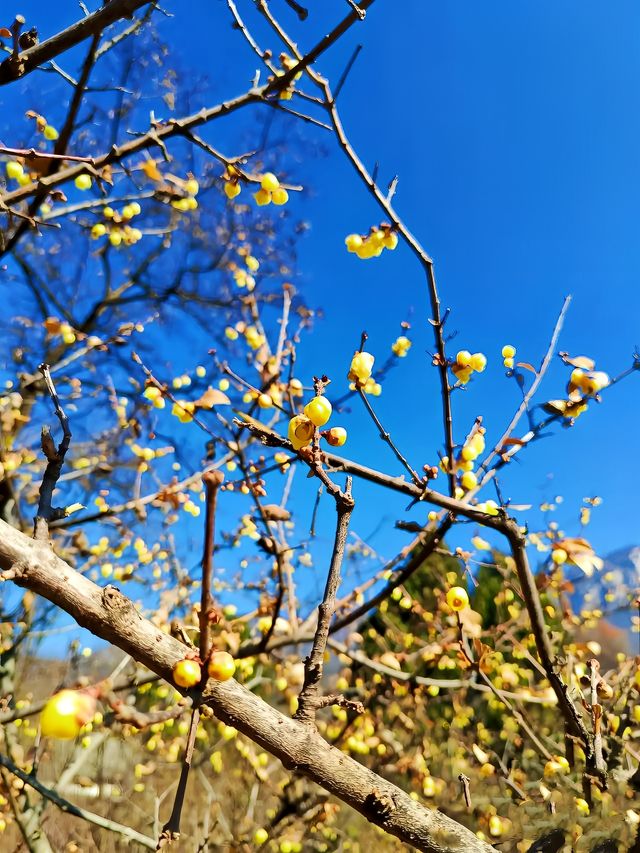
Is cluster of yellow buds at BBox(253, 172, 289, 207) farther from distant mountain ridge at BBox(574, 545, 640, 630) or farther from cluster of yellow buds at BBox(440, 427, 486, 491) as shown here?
distant mountain ridge at BBox(574, 545, 640, 630)

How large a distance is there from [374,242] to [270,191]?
2.69 feet

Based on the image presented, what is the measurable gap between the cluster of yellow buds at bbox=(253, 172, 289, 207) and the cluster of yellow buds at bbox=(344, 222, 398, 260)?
2.01ft

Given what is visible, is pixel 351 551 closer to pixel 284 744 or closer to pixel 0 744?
pixel 0 744

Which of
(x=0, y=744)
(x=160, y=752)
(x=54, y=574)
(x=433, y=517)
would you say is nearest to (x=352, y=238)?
(x=433, y=517)

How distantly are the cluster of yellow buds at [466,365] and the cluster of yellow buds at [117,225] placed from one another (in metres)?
3.65

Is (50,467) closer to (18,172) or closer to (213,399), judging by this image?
(213,399)

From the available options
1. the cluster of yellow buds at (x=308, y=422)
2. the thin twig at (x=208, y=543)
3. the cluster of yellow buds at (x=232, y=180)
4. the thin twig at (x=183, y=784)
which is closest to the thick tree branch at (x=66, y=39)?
the cluster of yellow buds at (x=232, y=180)

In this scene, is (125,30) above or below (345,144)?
above

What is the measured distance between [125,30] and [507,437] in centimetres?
398

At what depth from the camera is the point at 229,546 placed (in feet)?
16.1

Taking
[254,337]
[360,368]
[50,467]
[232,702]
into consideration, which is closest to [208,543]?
[232,702]

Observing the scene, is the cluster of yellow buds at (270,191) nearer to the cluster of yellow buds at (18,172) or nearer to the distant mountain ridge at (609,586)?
the cluster of yellow buds at (18,172)

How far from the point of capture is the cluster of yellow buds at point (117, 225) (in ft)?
16.2

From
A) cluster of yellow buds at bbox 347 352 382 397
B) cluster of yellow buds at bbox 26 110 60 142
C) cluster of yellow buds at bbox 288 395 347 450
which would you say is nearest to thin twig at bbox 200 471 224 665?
cluster of yellow buds at bbox 288 395 347 450
